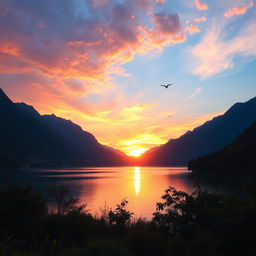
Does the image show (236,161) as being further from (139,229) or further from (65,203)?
(139,229)

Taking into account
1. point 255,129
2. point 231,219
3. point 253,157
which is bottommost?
point 231,219

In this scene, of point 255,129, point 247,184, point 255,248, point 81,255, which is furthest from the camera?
point 255,129

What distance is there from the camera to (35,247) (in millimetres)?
15133

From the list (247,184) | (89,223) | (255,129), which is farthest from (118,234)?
(255,129)

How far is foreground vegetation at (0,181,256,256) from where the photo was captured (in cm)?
1193

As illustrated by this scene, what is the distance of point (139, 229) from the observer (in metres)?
15.5

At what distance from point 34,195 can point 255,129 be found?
185537 mm

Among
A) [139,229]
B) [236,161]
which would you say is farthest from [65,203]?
[236,161]

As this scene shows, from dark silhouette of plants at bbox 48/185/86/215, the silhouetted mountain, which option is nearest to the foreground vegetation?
dark silhouette of plants at bbox 48/185/86/215

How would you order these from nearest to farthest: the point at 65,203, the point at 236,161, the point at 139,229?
the point at 139,229, the point at 65,203, the point at 236,161

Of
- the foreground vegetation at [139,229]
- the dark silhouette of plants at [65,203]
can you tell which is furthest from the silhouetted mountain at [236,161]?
the foreground vegetation at [139,229]

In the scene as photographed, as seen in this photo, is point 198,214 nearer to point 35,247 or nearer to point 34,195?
point 35,247

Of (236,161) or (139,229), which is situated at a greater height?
(236,161)

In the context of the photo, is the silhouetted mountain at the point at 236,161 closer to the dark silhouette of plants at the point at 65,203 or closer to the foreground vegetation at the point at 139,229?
the dark silhouette of plants at the point at 65,203
